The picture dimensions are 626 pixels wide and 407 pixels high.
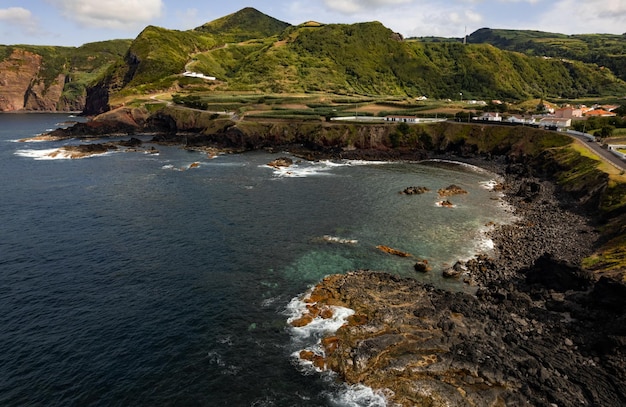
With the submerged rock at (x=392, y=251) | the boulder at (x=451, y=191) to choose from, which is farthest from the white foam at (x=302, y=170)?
the submerged rock at (x=392, y=251)

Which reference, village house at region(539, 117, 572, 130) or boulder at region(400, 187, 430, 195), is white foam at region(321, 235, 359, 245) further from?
village house at region(539, 117, 572, 130)

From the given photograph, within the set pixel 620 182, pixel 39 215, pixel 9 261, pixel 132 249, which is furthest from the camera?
pixel 39 215

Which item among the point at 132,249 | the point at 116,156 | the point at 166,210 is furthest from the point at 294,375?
the point at 116,156

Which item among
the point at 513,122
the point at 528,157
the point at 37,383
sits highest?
the point at 513,122

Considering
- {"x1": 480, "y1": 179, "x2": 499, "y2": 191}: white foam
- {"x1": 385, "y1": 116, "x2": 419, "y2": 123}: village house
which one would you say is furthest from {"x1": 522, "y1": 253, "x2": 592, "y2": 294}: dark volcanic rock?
{"x1": 385, "y1": 116, "x2": 419, "y2": 123}: village house

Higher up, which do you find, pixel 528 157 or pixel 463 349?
pixel 528 157

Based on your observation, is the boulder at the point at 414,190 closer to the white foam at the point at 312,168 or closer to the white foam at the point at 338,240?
the white foam at the point at 312,168

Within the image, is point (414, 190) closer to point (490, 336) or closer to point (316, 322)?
point (490, 336)

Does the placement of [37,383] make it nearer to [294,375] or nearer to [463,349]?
[294,375]
